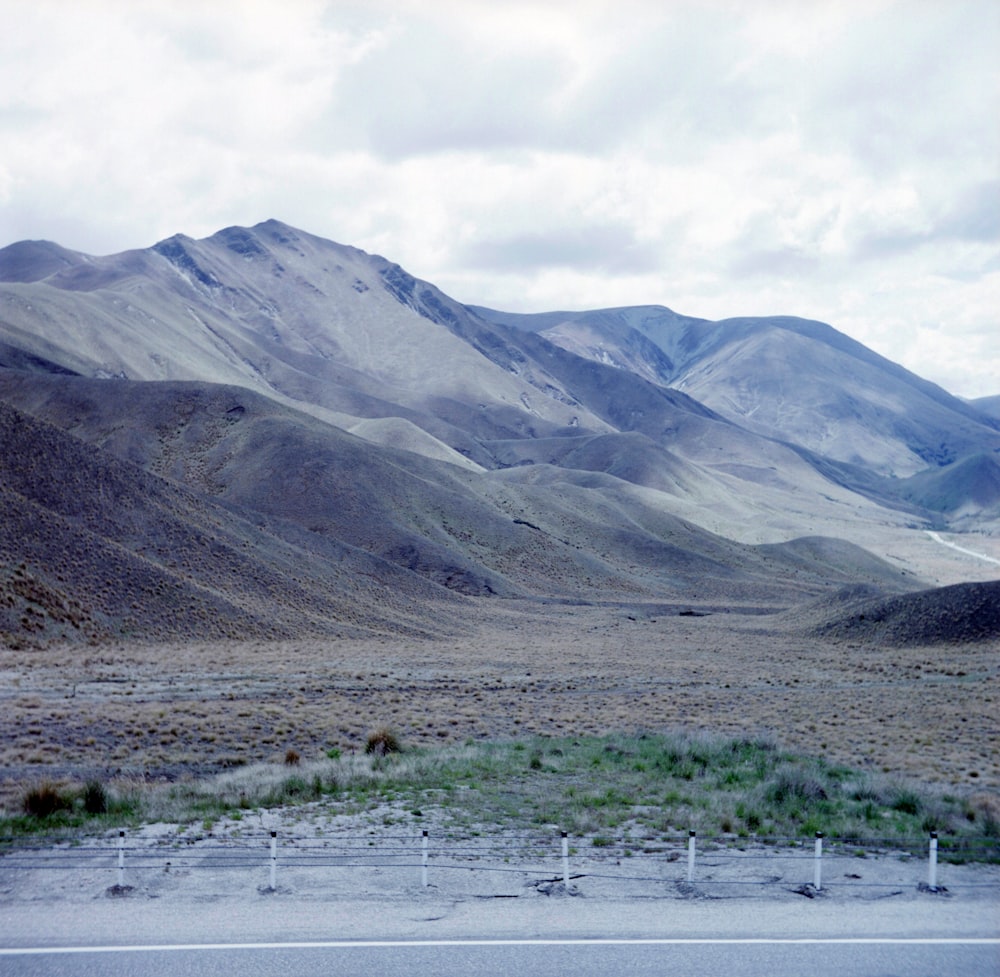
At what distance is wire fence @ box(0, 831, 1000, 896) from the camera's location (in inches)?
463

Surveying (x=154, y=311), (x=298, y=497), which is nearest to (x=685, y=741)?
(x=298, y=497)

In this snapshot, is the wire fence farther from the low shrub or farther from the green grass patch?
the low shrub

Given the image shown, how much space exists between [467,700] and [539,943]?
22.0 metres

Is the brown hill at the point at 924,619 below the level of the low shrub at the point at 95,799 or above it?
above

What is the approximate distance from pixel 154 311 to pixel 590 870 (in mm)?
193679

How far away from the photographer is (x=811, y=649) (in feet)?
175

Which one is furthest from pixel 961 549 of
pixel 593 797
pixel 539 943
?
pixel 539 943

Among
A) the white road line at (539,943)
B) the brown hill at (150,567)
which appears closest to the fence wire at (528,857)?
the white road line at (539,943)

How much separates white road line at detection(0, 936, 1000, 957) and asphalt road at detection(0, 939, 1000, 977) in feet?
0.05

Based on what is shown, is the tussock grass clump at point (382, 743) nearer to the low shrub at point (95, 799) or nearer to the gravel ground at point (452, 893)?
the low shrub at point (95, 799)

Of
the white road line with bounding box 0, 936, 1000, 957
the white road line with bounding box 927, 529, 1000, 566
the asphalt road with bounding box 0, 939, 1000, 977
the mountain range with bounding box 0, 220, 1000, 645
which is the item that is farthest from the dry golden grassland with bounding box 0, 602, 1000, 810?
the white road line with bounding box 927, 529, 1000, 566

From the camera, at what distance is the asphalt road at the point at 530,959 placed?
367 inches

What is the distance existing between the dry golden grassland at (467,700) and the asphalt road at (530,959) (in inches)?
289

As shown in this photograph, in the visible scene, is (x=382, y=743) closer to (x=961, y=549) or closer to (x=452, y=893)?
(x=452, y=893)
